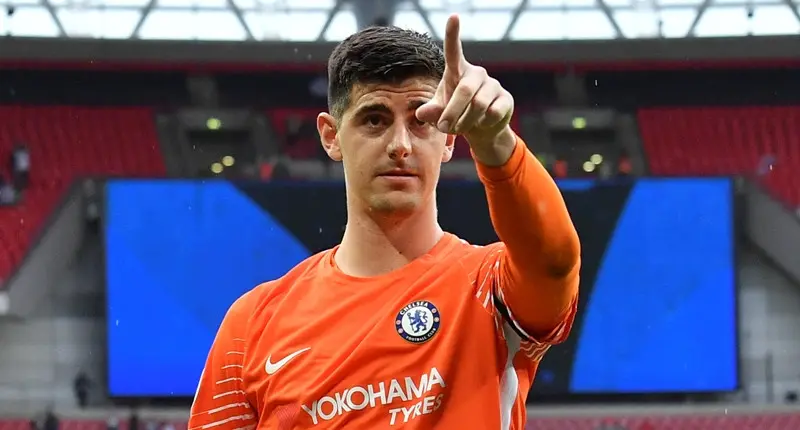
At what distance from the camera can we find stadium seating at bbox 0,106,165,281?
10.8m

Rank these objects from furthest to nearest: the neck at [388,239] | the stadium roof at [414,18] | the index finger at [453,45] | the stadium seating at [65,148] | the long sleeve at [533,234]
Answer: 1. the stadium roof at [414,18]
2. the stadium seating at [65,148]
3. the neck at [388,239]
4. the long sleeve at [533,234]
5. the index finger at [453,45]

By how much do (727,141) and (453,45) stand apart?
1106 cm

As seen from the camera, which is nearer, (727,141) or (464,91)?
(464,91)

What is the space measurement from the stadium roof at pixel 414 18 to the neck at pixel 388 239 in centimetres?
945

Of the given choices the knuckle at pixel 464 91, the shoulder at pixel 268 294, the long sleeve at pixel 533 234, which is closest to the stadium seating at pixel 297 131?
the shoulder at pixel 268 294

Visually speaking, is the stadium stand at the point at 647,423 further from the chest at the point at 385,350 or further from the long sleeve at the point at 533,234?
the long sleeve at the point at 533,234

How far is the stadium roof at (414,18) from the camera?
1087 centimetres

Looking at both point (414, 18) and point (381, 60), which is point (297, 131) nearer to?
point (414, 18)

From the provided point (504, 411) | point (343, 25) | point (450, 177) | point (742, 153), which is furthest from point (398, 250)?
point (742, 153)

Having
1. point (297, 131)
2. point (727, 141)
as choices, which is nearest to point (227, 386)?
point (297, 131)

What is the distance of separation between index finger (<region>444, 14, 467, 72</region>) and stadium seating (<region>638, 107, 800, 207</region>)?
34.0 ft

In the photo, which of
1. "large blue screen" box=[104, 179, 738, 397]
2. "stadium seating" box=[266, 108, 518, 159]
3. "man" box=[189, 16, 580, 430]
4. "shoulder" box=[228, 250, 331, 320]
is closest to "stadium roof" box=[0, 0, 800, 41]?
"stadium seating" box=[266, 108, 518, 159]

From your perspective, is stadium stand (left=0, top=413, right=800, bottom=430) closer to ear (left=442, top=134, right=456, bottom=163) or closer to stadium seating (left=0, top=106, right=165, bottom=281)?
stadium seating (left=0, top=106, right=165, bottom=281)

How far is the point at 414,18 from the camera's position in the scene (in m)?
11.2
